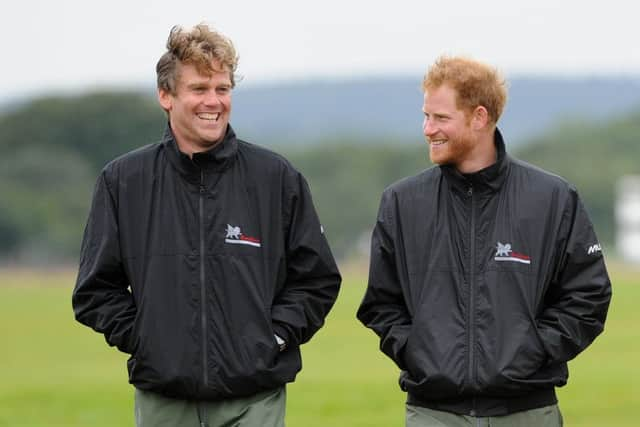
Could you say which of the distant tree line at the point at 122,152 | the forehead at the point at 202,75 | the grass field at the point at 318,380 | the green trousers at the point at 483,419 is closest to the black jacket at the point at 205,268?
the forehead at the point at 202,75

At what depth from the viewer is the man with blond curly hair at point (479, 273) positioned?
6730 mm

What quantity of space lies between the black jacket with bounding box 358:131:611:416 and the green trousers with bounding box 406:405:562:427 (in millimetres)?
32

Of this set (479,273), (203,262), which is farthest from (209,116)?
(479,273)

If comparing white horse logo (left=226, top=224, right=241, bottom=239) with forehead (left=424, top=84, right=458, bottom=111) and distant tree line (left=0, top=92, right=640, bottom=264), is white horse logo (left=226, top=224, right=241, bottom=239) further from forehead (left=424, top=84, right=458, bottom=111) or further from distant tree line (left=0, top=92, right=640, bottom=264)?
distant tree line (left=0, top=92, right=640, bottom=264)

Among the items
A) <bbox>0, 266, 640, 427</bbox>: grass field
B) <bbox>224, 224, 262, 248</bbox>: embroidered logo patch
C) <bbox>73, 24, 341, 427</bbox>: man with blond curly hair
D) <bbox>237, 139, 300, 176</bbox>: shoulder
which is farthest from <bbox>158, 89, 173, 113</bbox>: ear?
<bbox>0, 266, 640, 427</bbox>: grass field

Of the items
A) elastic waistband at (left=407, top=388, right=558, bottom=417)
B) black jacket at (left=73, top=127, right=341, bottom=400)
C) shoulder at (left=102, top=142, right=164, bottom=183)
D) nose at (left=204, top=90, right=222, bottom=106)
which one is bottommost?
elastic waistband at (left=407, top=388, right=558, bottom=417)

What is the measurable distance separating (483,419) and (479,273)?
0.62 m

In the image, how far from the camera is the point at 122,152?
10212 cm

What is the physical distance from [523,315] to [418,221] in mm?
616

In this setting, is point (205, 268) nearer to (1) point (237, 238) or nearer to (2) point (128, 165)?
(1) point (237, 238)

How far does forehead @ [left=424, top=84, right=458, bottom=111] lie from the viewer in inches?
270

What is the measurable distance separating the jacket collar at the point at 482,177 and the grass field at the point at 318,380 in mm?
8568

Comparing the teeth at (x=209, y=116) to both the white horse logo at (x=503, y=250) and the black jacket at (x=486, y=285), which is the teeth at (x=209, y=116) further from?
the white horse logo at (x=503, y=250)

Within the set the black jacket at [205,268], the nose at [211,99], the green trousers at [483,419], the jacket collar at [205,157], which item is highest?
the nose at [211,99]
